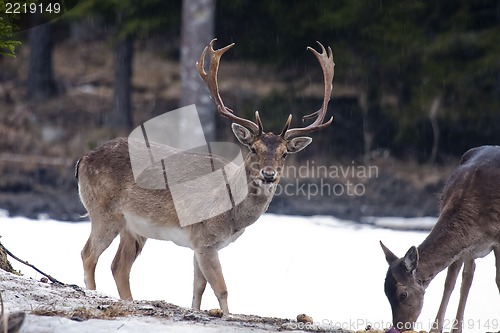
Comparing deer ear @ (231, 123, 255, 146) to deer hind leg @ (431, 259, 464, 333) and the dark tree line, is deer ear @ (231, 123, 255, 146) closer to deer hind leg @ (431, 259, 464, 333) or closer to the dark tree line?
A: deer hind leg @ (431, 259, 464, 333)

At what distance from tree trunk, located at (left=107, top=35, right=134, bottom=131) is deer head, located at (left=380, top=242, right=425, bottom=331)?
12.2 m

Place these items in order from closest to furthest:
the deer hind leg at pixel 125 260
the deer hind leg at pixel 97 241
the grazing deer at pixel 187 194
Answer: the grazing deer at pixel 187 194
the deer hind leg at pixel 97 241
the deer hind leg at pixel 125 260

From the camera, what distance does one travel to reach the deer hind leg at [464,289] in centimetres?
878

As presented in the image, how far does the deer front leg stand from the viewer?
8.62 metres


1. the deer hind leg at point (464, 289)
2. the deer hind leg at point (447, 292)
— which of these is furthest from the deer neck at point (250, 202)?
the deer hind leg at point (464, 289)

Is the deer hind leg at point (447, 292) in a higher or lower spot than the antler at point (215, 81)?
lower

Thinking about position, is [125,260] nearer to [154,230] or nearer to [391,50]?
[154,230]

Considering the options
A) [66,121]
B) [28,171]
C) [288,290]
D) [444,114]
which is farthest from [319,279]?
[66,121]

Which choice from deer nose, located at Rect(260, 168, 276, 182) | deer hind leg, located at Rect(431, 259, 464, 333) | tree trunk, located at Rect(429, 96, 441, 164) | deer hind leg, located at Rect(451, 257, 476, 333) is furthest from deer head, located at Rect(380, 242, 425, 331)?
tree trunk, located at Rect(429, 96, 441, 164)

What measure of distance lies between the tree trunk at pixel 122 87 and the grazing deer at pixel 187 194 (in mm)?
10118

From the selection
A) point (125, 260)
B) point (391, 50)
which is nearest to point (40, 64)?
point (391, 50)

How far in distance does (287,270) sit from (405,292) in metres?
4.40

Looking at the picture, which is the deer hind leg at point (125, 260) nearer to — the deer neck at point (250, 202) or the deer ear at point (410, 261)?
the deer neck at point (250, 202)

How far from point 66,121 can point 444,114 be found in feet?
26.6
